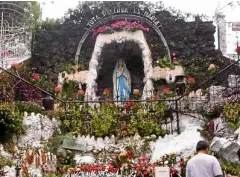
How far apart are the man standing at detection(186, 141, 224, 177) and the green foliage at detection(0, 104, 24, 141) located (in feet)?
21.6

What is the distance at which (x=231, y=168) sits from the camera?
8789mm

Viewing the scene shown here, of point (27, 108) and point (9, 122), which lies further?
point (27, 108)

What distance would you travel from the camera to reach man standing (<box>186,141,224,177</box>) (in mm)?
5102

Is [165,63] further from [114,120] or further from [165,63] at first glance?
[114,120]

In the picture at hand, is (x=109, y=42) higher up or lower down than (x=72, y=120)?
higher up

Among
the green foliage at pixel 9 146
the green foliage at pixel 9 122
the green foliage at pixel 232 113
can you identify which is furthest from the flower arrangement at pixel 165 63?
the green foliage at pixel 9 146

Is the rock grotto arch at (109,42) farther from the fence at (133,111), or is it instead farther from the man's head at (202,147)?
the man's head at (202,147)

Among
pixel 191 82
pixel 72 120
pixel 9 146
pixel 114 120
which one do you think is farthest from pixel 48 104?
pixel 191 82

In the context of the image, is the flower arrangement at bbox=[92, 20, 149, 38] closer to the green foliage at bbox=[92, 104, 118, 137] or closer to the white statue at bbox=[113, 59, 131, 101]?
the white statue at bbox=[113, 59, 131, 101]

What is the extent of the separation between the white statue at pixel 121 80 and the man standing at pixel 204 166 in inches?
561

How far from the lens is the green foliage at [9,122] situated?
35.4ft

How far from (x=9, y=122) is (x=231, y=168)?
550 centimetres

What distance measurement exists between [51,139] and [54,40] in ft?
34.6

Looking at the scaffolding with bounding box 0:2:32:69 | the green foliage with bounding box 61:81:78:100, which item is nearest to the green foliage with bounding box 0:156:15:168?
the green foliage with bounding box 61:81:78:100
